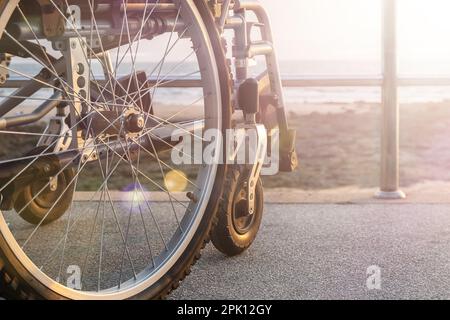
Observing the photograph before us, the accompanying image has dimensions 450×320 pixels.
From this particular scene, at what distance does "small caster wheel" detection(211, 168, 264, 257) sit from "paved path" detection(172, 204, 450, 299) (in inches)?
2.1

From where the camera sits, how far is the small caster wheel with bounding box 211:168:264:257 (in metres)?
2.56

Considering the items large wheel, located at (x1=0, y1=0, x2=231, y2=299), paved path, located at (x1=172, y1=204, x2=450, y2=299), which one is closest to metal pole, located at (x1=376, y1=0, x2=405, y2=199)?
paved path, located at (x1=172, y1=204, x2=450, y2=299)

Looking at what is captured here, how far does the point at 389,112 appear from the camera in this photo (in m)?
3.74

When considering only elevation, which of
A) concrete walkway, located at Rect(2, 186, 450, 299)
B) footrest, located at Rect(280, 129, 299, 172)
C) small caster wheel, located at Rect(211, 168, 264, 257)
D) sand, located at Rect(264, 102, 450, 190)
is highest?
footrest, located at Rect(280, 129, 299, 172)

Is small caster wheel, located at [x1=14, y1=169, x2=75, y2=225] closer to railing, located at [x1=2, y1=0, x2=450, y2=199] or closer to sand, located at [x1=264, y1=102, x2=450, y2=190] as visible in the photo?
railing, located at [x1=2, y1=0, x2=450, y2=199]

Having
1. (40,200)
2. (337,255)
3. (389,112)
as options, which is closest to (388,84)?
(389,112)

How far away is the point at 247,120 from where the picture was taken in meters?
2.62

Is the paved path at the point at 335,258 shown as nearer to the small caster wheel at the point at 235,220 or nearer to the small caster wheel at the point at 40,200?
the small caster wheel at the point at 235,220

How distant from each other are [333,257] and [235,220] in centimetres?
40

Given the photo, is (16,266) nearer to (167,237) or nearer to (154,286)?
(154,286)

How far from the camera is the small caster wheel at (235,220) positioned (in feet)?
8.40

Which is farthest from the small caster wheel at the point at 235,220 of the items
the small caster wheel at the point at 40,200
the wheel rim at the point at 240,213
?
the small caster wheel at the point at 40,200

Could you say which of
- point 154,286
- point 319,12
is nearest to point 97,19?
point 154,286

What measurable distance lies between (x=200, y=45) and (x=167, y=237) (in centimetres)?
113
